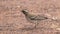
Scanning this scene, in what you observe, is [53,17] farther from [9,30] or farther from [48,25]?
[9,30]

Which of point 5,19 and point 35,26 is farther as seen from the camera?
point 5,19

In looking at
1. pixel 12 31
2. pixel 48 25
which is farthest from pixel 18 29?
pixel 48 25

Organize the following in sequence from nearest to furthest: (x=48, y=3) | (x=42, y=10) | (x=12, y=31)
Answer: (x=12, y=31) < (x=42, y=10) < (x=48, y=3)

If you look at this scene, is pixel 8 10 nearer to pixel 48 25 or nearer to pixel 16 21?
pixel 16 21

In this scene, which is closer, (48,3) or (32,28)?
(32,28)

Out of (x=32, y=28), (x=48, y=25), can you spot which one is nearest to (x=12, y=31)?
(x=32, y=28)

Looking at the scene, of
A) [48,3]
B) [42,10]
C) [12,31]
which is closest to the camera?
[12,31]
